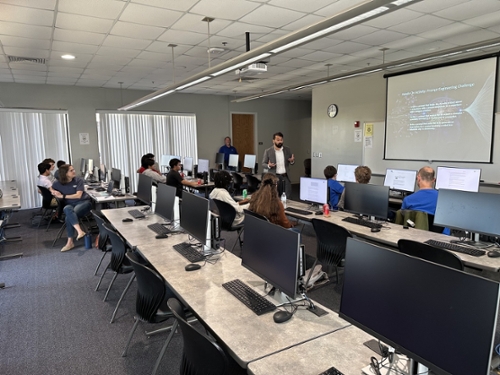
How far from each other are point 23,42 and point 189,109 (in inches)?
225

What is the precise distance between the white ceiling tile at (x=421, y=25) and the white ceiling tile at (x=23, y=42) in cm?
471

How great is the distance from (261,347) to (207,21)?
12.3ft

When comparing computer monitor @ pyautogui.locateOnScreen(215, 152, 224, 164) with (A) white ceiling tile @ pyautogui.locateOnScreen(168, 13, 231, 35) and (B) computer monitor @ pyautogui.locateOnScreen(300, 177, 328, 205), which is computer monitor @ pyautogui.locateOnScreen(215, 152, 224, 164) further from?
(A) white ceiling tile @ pyautogui.locateOnScreen(168, 13, 231, 35)

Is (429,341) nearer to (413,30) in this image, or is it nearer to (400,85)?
(413,30)

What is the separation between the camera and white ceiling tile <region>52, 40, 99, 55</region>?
4.77 metres

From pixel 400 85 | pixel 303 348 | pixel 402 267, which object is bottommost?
pixel 303 348

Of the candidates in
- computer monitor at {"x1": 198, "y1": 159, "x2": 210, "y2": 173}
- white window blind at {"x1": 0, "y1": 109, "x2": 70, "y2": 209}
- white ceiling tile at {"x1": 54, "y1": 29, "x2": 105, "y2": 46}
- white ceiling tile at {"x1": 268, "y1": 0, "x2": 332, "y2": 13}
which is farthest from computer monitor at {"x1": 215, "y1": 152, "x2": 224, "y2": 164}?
white ceiling tile at {"x1": 268, "y1": 0, "x2": 332, "y2": 13}

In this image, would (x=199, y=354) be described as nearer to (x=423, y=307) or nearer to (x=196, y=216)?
(x=423, y=307)

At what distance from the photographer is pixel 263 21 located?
411 centimetres

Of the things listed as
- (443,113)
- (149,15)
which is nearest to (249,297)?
(149,15)

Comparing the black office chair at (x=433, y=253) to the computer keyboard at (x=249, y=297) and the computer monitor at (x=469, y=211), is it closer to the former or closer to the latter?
the computer monitor at (x=469, y=211)

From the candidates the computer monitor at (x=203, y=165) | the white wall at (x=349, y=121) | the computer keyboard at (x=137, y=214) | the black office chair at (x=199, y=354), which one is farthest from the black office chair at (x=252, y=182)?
the black office chair at (x=199, y=354)

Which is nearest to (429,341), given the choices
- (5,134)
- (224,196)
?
(224,196)

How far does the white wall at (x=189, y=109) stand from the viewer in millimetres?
8180
